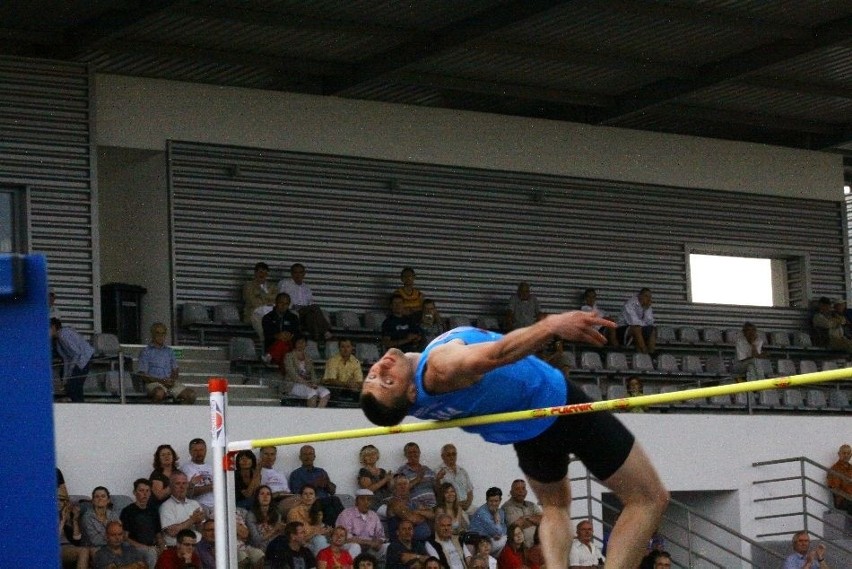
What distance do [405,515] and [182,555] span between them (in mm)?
2046

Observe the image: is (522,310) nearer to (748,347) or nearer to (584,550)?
(748,347)

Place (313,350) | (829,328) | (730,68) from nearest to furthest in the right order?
(313,350) → (730,68) → (829,328)

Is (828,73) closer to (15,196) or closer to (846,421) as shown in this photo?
(846,421)

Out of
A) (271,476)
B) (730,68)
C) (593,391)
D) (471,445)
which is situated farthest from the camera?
(730,68)

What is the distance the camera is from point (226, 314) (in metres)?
14.6

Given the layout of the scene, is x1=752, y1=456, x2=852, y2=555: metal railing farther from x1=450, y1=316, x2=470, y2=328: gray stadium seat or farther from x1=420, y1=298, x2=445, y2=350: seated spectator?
x1=420, y1=298, x2=445, y2=350: seated spectator

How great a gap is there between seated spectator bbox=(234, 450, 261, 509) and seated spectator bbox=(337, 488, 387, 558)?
68cm

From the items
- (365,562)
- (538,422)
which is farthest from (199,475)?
(538,422)

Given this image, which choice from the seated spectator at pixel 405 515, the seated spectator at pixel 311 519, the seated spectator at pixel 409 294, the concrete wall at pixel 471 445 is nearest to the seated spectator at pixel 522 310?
the seated spectator at pixel 409 294

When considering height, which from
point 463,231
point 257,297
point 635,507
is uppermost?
point 463,231

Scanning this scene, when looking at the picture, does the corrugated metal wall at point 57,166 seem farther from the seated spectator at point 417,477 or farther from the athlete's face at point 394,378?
the athlete's face at point 394,378

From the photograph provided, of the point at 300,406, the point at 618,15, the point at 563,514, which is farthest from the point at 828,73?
the point at 563,514

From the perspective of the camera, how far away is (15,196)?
14039 millimetres

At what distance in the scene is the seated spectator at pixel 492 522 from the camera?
11.8m
